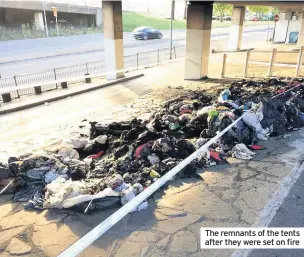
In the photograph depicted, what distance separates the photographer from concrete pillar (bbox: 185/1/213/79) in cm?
1467

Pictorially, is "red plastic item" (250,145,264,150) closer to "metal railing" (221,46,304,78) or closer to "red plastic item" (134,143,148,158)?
"red plastic item" (134,143,148,158)

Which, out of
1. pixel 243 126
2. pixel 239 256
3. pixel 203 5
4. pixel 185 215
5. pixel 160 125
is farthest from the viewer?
pixel 203 5

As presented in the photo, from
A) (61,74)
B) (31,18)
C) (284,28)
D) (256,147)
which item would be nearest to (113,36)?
(61,74)

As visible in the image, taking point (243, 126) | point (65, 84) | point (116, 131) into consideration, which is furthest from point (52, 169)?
point (65, 84)

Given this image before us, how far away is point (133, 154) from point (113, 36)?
11.2 metres

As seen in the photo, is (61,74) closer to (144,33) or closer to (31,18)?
(144,33)

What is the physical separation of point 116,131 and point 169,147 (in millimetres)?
2005

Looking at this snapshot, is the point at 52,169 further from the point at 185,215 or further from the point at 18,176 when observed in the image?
the point at 185,215

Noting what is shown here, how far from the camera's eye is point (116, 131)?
773 cm

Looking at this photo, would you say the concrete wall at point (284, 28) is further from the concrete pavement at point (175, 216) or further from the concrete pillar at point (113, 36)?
the concrete pavement at point (175, 216)

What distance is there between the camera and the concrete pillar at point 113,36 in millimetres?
15293

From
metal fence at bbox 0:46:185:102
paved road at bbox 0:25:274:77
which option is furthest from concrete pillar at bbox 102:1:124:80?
paved road at bbox 0:25:274:77

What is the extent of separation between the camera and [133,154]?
6.26 meters

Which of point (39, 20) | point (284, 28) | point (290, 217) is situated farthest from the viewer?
point (39, 20)
